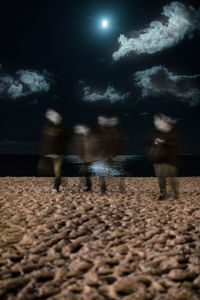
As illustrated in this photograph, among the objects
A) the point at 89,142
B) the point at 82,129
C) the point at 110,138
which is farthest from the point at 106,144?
the point at 82,129

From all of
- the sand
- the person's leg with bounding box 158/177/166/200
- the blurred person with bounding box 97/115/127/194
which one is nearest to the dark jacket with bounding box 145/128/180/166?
the person's leg with bounding box 158/177/166/200

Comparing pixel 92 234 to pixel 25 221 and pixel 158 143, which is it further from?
pixel 158 143

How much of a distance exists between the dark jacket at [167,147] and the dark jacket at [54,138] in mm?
2419

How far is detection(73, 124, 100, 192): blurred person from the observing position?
682cm

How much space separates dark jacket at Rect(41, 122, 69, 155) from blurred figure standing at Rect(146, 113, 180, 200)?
241 cm

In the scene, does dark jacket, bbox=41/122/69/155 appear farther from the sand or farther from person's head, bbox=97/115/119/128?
the sand

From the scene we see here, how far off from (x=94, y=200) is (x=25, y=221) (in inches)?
89.5

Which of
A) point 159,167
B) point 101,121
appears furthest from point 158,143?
point 101,121

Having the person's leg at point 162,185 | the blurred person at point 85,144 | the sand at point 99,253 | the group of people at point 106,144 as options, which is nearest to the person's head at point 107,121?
the group of people at point 106,144

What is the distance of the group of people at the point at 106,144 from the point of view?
6070 mm

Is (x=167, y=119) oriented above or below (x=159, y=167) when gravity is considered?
above

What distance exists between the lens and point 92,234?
359cm

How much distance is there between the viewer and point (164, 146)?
6055mm

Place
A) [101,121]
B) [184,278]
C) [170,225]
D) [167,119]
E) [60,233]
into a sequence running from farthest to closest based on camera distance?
[101,121], [167,119], [170,225], [60,233], [184,278]
